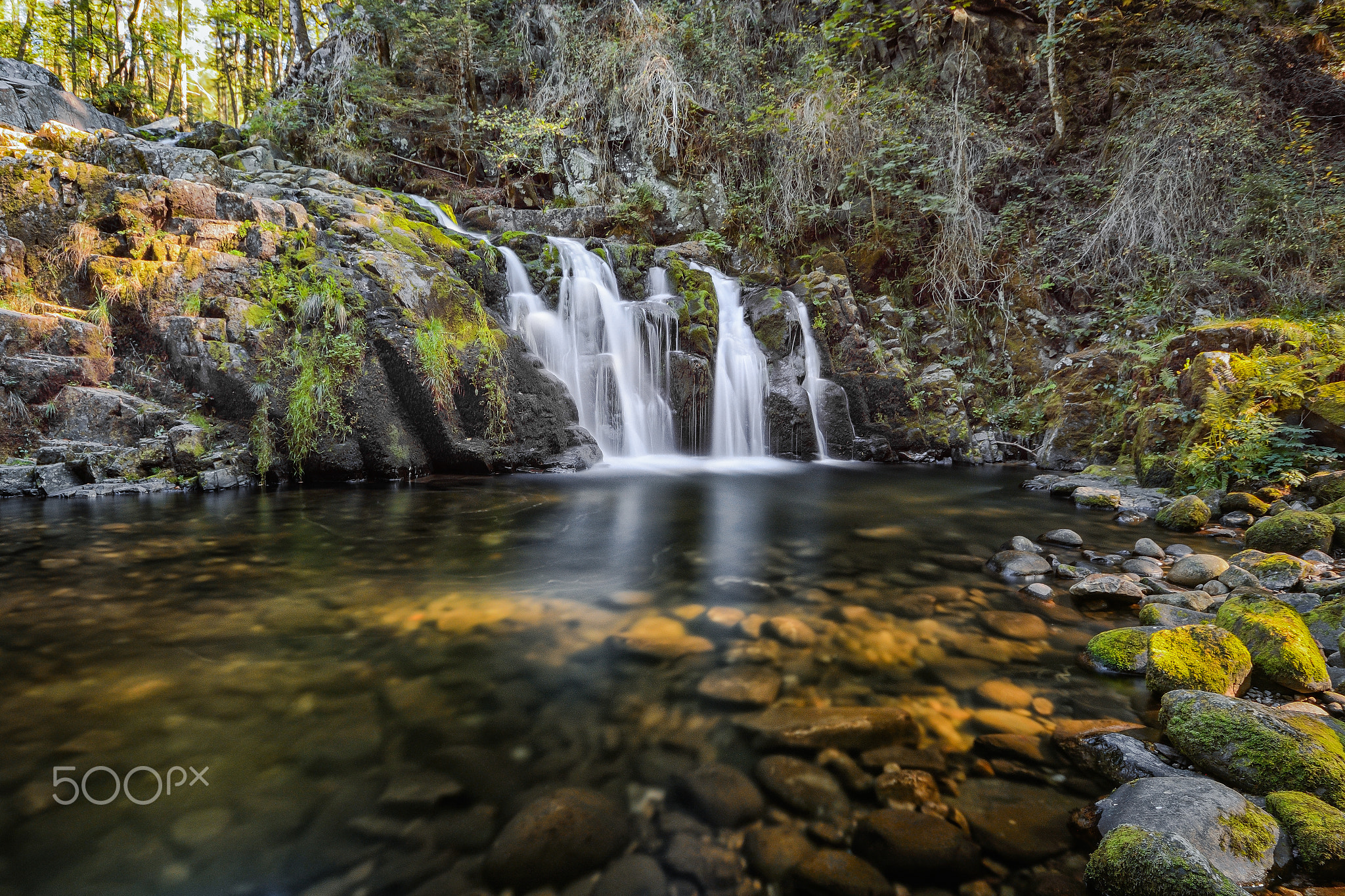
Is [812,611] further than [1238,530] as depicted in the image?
No

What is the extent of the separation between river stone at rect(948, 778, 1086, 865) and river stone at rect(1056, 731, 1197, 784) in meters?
0.18

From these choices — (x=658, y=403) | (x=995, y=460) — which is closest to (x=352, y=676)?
(x=658, y=403)

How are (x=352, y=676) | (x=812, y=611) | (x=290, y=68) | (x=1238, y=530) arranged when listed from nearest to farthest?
(x=352, y=676)
(x=812, y=611)
(x=1238, y=530)
(x=290, y=68)

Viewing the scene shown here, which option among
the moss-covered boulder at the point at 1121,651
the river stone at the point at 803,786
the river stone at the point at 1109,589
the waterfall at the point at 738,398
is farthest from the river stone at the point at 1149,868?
the waterfall at the point at 738,398

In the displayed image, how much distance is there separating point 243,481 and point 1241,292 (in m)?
14.9

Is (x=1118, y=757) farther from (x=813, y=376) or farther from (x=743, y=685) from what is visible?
(x=813, y=376)

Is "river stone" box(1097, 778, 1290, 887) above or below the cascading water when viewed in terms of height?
below

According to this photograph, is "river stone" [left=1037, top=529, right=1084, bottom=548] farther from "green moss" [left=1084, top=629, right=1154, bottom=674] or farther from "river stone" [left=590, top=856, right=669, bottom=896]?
"river stone" [left=590, top=856, right=669, bottom=896]

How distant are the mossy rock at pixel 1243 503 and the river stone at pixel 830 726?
514 centimetres

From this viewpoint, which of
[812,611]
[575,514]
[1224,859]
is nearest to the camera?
[1224,859]

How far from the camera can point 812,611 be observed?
3057 mm

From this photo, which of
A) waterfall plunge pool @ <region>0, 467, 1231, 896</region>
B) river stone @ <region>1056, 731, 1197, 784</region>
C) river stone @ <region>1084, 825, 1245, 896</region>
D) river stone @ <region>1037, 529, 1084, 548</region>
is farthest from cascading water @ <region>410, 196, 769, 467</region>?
river stone @ <region>1084, 825, 1245, 896</region>

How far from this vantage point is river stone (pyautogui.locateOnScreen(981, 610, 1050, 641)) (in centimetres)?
271

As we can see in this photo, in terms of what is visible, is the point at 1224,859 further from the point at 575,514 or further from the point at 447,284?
the point at 447,284
